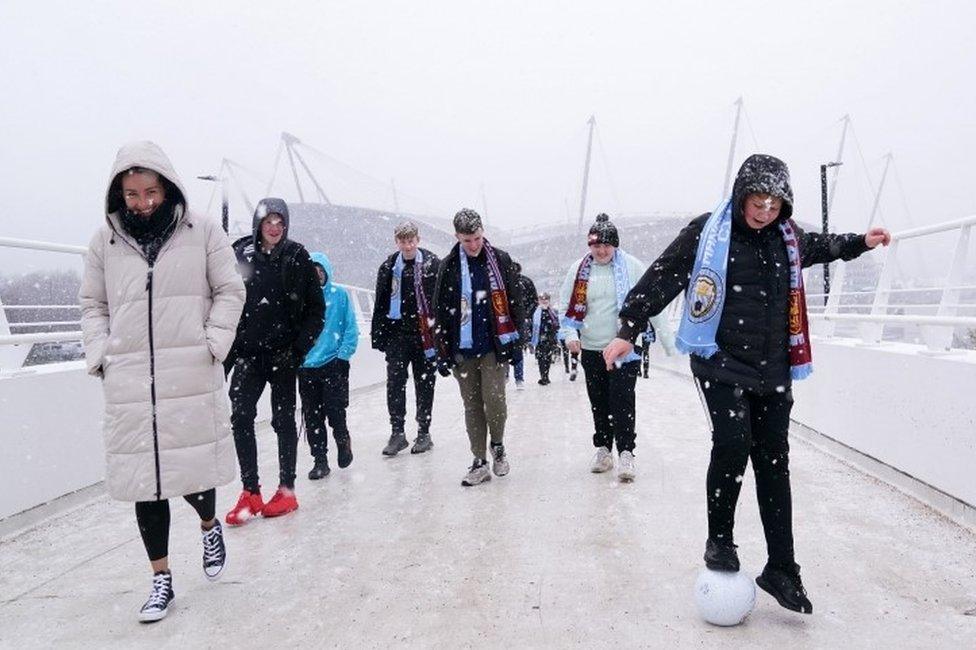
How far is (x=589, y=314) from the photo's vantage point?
16.1 feet

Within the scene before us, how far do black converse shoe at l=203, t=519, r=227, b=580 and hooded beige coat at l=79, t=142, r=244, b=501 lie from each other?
322mm

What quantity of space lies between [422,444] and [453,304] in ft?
5.71

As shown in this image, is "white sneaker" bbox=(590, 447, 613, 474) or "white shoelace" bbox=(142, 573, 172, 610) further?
"white sneaker" bbox=(590, 447, 613, 474)

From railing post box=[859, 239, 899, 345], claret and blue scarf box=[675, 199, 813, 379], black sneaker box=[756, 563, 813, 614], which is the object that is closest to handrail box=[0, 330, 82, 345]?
claret and blue scarf box=[675, 199, 813, 379]

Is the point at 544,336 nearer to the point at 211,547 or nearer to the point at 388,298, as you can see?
the point at 388,298

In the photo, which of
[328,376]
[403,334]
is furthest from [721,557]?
[403,334]

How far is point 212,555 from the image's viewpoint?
9.74 feet

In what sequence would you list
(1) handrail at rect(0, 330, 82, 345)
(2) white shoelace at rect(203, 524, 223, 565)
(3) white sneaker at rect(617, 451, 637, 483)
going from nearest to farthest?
1. (2) white shoelace at rect(203, 524, 223, 565)
2. (1) handrail at rect(0, 330, 82, 345)
3. (3) white sneaker at rect(617, 451, 637, 483)

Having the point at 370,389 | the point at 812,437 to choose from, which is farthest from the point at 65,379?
the point at 370,389

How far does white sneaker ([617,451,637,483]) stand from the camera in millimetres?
4552

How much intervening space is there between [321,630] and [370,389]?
8.99m

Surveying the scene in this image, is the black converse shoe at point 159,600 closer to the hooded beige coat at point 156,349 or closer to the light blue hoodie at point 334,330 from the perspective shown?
the hooded beige coat at point 156,349

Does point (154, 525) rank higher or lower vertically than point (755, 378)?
lower

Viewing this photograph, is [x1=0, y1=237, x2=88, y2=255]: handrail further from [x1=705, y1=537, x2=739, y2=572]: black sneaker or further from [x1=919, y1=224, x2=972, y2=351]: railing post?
[x1=919, y1=224, x2=972, y2=351]: railing post
